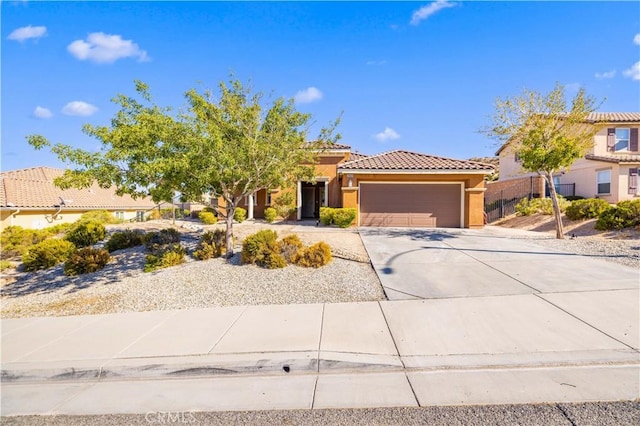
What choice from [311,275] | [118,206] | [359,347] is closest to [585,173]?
[311,275]

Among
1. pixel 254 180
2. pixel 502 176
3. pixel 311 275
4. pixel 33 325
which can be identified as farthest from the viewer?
pixel 502 176

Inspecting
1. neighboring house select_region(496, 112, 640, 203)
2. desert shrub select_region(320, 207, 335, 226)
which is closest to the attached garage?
desert shrub select_region(320, 207, 335, 226)

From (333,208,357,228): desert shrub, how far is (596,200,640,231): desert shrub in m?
10.3

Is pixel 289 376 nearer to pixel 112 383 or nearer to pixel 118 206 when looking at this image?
pixel 112 383

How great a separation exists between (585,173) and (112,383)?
29.5 m

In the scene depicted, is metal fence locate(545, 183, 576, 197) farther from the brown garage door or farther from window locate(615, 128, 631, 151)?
the brown garage door

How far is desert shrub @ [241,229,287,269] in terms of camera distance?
8.66m

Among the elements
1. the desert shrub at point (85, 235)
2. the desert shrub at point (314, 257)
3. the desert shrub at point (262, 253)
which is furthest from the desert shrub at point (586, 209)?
the desert shrub at point (85, 235)

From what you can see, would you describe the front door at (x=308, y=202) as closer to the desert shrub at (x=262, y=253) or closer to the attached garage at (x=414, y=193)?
the attached garage at (x=414, y=193)

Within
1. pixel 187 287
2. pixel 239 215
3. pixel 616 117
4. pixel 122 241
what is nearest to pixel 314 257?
pixel 187 287

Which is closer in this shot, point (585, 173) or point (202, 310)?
point (202, 310)

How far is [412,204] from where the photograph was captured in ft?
55.0

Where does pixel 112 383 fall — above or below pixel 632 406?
below

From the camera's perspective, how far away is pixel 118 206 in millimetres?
30406
